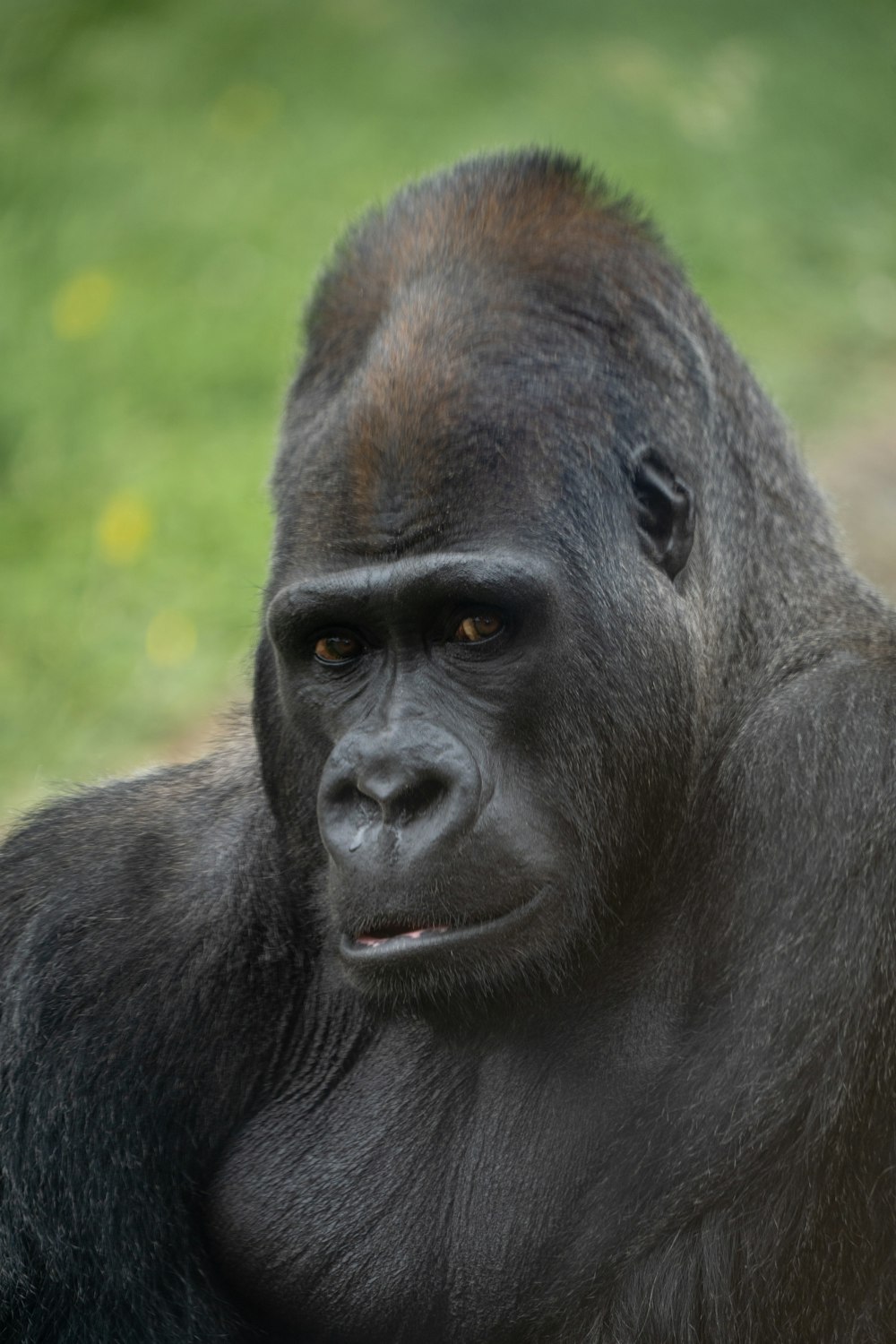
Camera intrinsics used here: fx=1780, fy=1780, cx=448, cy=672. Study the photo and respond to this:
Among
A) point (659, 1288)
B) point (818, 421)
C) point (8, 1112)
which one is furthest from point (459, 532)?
point (818, 421)

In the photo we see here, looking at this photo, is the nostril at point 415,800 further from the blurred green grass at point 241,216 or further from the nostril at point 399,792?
the blurred green grass at point 241,216

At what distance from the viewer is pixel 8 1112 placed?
4.57 m

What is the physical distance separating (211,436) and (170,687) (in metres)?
2.44

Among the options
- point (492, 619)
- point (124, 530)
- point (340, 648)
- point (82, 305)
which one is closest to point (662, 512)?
point (492, 619)

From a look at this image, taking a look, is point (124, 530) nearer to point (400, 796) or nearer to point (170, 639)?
point (170, 639)

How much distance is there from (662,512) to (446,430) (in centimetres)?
54

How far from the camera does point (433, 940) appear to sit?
12.1 feet

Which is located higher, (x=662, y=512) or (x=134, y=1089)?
(x=662, y=512)

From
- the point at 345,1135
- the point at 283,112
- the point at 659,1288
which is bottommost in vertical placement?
the point at 659,1288

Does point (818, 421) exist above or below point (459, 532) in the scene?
above

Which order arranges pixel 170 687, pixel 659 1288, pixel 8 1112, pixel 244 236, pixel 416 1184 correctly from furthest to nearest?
pixel 244 236, pixel 170 687, pixel 8 1112, pixel 416 1184, pixel 659 1288

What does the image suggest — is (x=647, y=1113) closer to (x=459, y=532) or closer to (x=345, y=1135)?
(x=345, y=1135)

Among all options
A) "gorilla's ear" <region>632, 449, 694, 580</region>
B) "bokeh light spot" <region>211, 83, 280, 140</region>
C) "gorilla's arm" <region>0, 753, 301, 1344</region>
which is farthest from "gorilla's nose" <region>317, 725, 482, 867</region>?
"bokeh light spot" <region>211, 83, 280, 140</region>

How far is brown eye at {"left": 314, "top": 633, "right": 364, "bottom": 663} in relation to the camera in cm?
401
